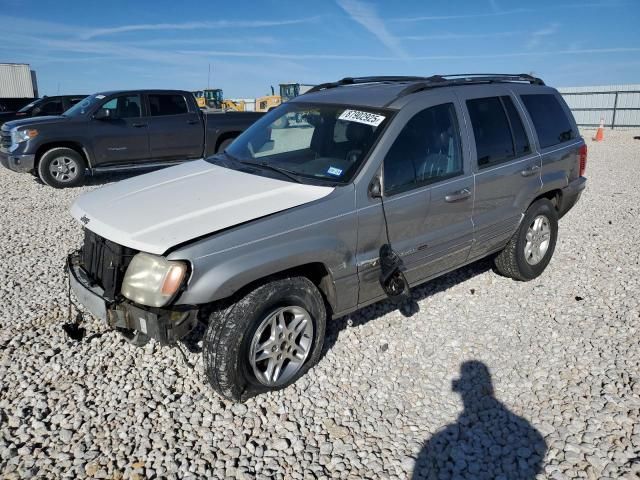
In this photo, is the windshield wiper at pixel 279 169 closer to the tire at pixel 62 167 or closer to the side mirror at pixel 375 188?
the side mirror at pixel 375 188

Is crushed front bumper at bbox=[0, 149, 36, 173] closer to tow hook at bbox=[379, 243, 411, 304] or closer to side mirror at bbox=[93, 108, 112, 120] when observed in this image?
side mirror at bbox=[93, 108, 112, 120]

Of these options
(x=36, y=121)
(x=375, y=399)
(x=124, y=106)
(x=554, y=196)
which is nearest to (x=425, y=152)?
(x=375, y=399)

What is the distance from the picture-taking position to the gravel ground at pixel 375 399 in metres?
2.71

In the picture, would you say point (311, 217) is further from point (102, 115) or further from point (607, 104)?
point (607, 104)

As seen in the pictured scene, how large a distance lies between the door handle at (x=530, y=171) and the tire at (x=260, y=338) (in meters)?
2.37

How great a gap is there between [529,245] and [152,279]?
372 centimetres

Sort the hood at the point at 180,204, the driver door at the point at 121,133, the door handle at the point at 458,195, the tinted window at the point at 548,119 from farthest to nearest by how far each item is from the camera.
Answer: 1. the driver door at the point at 121,133
2. the tinted window at the point at 548,119
3. the door handle at the point at 458,195
4. the hood at the point at 180,204

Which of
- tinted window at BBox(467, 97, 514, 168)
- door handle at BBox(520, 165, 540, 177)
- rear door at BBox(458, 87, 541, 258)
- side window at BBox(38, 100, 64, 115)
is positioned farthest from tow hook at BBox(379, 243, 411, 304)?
side window at BBox(38, 100, 64, 115)

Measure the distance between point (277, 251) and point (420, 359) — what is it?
1.50 m

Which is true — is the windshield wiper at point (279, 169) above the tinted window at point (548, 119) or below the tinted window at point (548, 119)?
below

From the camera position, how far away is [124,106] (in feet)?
33.1

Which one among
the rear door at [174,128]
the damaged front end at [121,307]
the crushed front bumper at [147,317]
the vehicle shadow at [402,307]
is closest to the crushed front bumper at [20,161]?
the rear door at [174,128]

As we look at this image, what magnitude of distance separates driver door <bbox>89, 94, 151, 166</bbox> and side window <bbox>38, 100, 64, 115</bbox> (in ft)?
16.3

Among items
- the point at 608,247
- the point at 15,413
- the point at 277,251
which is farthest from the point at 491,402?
the point at 608,247
